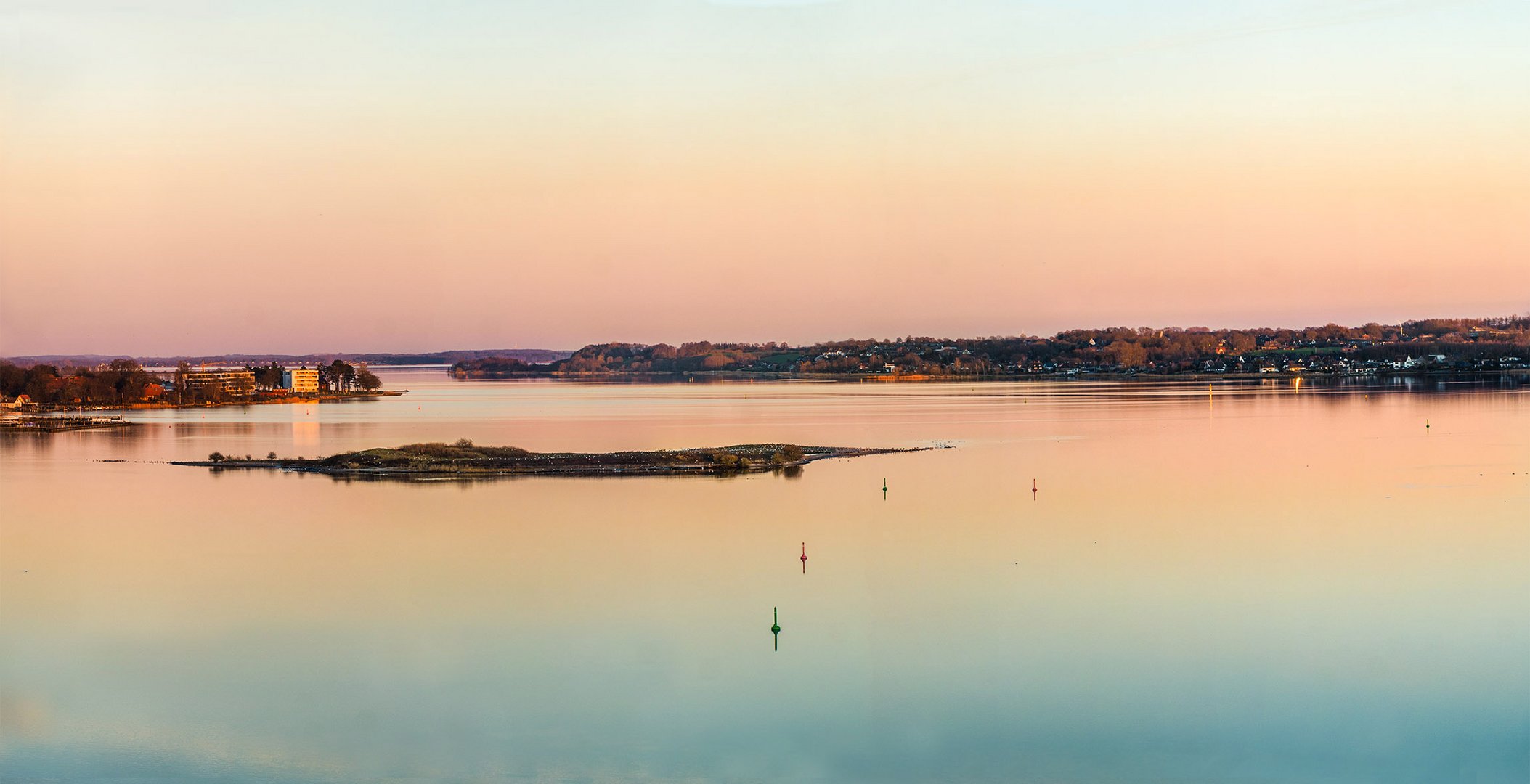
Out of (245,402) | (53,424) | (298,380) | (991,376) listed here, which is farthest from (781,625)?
(991,376)

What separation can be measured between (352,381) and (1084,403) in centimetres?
5639

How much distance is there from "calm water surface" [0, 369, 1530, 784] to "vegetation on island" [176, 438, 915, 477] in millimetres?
1606

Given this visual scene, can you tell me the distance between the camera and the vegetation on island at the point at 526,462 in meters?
29.7

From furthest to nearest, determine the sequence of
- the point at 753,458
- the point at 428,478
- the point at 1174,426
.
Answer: the point at 1174,426
the point at 753,458
the point at 428,478

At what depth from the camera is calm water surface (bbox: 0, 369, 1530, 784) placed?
973cm

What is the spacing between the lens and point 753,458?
31.2 m

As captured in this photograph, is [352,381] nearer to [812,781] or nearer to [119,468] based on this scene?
[119,468]

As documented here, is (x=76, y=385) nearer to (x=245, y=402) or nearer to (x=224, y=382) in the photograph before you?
(x=245, y=402)

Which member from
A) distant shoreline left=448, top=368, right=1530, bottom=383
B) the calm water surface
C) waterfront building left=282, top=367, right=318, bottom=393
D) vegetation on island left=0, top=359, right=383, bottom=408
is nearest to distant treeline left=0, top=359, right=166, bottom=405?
vegetation on island left=0, top=359, right=383, bottom=408

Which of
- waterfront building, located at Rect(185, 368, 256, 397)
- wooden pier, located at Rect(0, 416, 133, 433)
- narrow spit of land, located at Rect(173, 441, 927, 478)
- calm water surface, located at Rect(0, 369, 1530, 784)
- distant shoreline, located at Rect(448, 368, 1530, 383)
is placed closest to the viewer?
calm water surface, located at Rect(0, 369, 1530, 784)

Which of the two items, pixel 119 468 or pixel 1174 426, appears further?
pixel 1174 426

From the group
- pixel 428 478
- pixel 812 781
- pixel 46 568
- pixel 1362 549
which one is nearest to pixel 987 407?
pixel 428 478

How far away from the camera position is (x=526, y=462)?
102 feet

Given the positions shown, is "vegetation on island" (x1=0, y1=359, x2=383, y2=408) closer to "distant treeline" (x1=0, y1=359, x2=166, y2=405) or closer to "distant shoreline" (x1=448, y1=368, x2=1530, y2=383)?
"distant treeline" (x1=0, y1=359, x2=166, y2=405)
